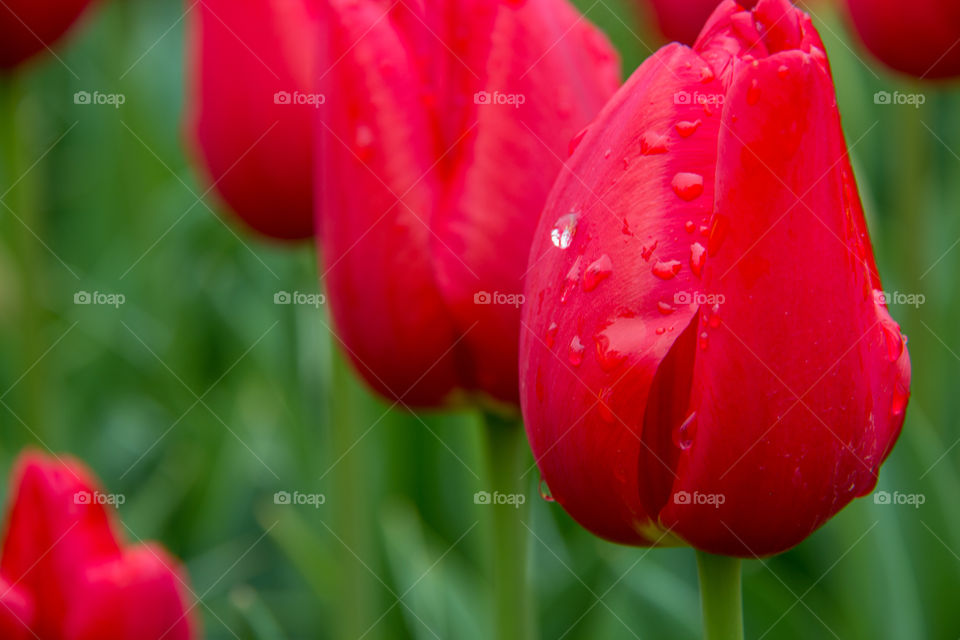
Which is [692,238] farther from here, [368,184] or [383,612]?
[383,612]

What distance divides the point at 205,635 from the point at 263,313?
1.20 feet

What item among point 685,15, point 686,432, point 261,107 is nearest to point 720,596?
point 686,432

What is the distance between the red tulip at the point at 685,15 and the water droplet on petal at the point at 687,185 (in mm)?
632

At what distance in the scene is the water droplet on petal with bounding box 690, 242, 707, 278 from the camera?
1.66 feet

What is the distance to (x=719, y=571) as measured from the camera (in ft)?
1.82

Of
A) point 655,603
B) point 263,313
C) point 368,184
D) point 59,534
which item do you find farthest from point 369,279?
point 263,313

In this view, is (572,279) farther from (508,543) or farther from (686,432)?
(508,543)

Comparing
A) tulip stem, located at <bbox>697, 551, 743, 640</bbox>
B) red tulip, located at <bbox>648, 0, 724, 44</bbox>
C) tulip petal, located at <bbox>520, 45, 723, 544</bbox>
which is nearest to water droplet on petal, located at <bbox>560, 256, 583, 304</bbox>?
tulip petal, located at <bbox>520, 45, 723, 544</bbox>

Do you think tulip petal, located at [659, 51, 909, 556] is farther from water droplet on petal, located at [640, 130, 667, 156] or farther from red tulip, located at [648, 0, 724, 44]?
red tulip, located at [648, 0, 724, 44]

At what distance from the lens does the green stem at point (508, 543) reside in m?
0.69

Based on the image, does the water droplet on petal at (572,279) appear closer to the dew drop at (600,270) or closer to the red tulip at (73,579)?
the dew drop at (600,270)

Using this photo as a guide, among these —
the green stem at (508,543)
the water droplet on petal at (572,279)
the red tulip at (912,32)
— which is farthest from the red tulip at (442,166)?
the red tulip at (912,32)

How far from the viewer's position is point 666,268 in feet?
1.70

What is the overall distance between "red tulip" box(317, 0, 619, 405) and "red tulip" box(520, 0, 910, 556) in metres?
0.11
